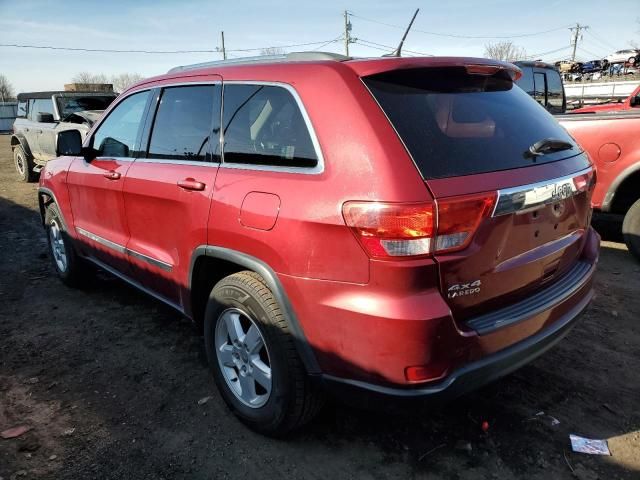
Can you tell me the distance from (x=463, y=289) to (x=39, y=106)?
11.2 metres

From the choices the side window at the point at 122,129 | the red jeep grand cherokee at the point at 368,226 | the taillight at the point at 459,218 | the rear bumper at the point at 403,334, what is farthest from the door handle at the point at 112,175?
the taillight at the point at 459,218

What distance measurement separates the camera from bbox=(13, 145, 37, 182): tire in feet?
36.4

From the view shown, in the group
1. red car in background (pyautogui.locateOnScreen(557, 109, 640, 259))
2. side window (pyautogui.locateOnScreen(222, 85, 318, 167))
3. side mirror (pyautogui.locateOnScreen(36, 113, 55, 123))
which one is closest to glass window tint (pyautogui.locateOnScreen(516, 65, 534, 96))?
red car in background (pyautogui.locateOnScreen(557, 109, 640, 259))

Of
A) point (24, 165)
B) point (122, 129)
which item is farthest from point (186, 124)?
point (24, 165)

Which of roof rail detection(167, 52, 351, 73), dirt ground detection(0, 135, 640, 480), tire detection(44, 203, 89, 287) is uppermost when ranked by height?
roof rail detection(167, 52, 351, 73)

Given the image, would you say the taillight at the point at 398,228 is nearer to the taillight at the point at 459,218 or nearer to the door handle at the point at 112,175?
the taillight at the point at 459,218

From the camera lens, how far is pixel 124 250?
11.5 ft

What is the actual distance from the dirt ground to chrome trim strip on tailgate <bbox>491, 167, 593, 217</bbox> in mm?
1012

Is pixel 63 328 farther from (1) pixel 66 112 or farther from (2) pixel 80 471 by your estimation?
(1) pixel 66 112

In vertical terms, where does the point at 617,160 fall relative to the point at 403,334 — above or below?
above

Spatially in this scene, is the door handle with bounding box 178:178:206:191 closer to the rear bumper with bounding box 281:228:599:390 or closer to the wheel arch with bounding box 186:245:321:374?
the wheel arch with bounding box 186:245:321:374

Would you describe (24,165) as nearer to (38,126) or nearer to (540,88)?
(38,126)

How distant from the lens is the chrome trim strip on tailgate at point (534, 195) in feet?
6.54

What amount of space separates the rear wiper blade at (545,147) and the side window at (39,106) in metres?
10.1
